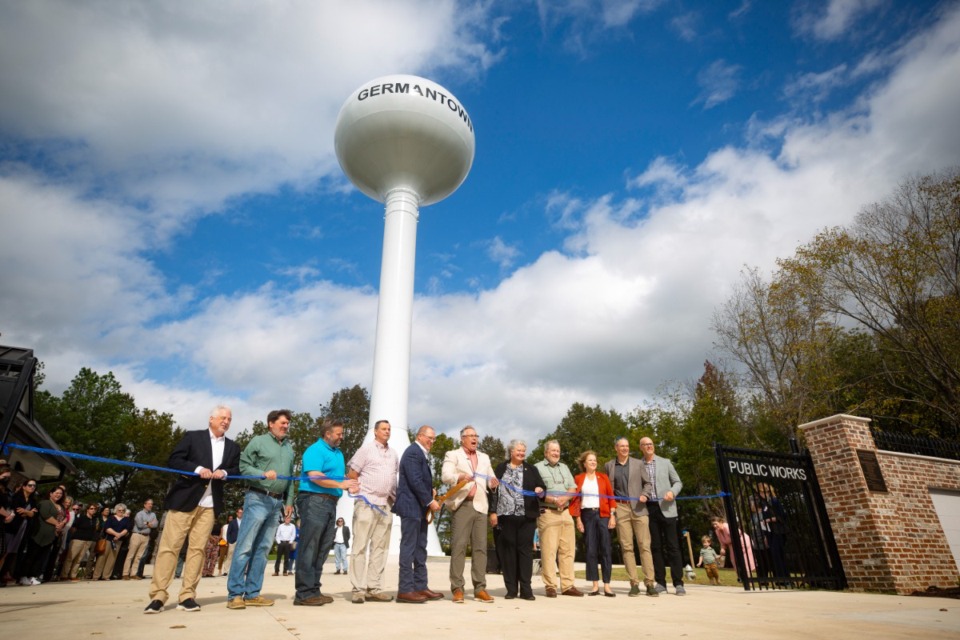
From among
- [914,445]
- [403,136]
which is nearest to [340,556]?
[914,445]

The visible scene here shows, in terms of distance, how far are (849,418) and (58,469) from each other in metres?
20.6

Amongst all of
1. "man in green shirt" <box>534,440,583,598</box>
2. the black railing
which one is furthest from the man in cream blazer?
the black railing

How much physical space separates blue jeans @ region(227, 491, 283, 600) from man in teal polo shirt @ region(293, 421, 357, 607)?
322 mm

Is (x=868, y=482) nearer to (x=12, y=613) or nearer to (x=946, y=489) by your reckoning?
(x=946, y=489)

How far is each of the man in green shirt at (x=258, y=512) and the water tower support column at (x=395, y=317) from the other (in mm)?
11360

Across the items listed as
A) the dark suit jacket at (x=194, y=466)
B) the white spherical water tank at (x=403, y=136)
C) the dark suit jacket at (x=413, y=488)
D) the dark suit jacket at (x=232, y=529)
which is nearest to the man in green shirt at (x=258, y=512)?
the dark suit jacket at (x=194, y=466)

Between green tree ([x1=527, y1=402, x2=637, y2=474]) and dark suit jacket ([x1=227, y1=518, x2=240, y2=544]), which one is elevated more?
green tree ([x1=527, y1=402, x2=637, y2=474])

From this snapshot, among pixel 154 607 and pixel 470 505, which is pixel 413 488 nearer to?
pixel 470 505

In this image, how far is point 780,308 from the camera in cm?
2127

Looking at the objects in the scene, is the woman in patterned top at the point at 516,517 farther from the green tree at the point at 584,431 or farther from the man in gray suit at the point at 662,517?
the green tree at the point at 584,431

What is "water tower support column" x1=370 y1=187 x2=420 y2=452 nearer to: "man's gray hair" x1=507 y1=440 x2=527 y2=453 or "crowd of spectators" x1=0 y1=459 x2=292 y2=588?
"crowd of spectators" x1=0 y1=459 x2=292 y2=588

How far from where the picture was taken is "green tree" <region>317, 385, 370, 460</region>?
42.8m

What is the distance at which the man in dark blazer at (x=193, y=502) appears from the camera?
493 centimetres

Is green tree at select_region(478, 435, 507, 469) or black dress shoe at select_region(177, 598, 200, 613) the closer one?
black dress shoe at select_region(177, 598, 200, 613)
